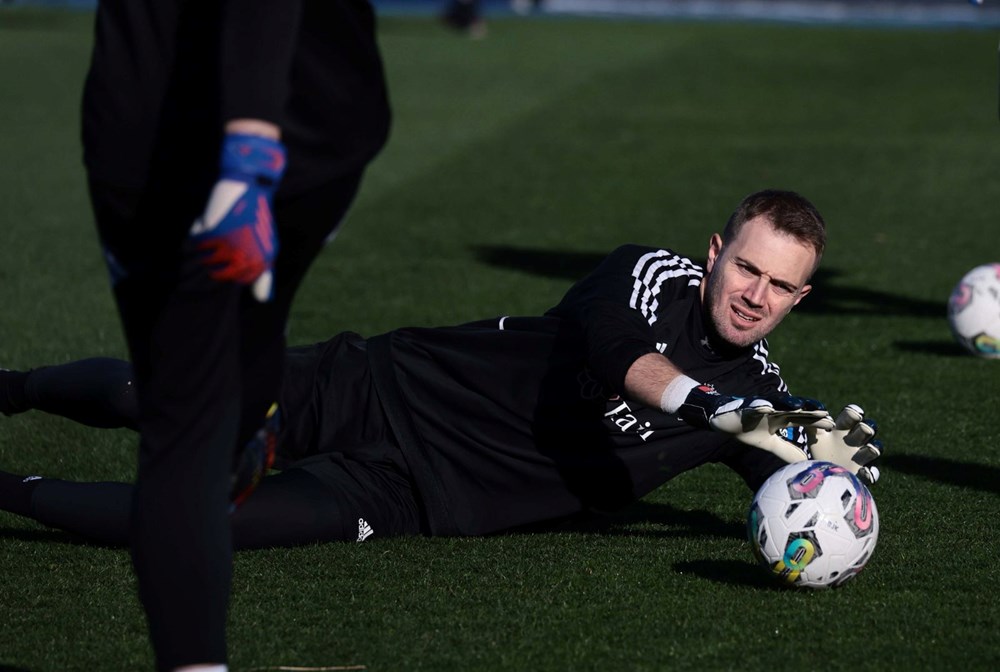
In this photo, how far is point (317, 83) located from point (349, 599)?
5.13ft

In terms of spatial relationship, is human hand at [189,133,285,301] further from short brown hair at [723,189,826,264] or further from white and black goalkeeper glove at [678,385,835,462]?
short brown hair at [723,189,826,264]

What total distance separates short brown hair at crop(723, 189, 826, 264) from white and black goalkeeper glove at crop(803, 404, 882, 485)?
1.48 ft

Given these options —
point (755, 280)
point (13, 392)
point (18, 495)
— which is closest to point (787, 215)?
point (755, 280)

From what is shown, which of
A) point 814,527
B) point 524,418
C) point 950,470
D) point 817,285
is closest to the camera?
point 814,527

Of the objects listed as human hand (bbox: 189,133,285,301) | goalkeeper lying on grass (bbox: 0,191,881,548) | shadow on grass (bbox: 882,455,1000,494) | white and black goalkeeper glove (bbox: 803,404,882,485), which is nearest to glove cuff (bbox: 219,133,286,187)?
human hand (bbox: 189,133,285,301)

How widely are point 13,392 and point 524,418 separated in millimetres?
1536

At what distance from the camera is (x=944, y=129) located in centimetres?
1756

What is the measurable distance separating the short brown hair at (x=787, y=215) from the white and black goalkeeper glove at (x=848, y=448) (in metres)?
0.45

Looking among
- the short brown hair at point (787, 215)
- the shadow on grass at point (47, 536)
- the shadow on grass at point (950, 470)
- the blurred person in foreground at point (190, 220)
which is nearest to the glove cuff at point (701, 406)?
the short brown hair at point (787, 215)

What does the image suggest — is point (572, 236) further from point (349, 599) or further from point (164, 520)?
point (164, 520)

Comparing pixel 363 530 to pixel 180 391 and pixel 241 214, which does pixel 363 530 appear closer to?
pixel 180 391

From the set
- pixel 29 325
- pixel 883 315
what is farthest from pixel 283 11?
pixel 883 315

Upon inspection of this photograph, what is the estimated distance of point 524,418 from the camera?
4.30 metres

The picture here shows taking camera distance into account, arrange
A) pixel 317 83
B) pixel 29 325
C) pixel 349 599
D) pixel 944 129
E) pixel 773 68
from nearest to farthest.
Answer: pixel 317 83 → pixel 349 599 → pixel 29 325 → pixel 944 129 → pixel 773 68
